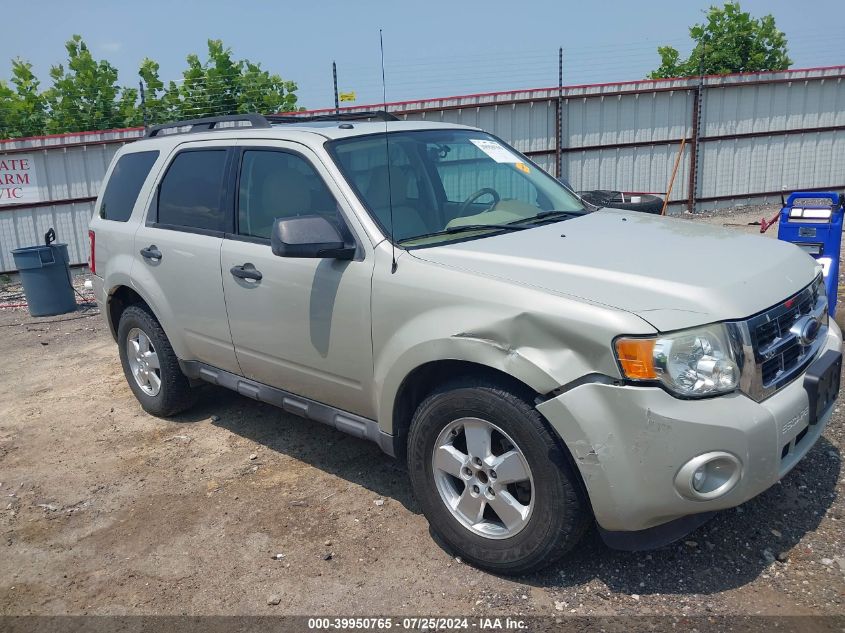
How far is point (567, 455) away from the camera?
109 inches

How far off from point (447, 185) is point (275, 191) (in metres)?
0.96

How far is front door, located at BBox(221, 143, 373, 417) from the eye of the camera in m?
3.48

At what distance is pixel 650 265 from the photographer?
2.95 meters

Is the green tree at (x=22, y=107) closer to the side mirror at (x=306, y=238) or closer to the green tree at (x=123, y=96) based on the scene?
the green tree at (x=123, y=96)

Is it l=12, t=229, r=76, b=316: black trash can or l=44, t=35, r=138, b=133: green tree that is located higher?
l=44, t=35, r=138, b=133: green tree

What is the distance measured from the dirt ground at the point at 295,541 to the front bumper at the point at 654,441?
0.50m

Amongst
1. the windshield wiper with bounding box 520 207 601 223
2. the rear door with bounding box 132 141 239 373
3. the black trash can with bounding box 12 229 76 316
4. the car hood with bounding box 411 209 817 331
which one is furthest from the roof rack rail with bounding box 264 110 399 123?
the black trash can with bounding box 12 229 76 316

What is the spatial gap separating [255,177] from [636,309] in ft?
7.93

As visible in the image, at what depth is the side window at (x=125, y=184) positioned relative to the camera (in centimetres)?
505

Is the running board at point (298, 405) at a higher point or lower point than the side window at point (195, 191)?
lower

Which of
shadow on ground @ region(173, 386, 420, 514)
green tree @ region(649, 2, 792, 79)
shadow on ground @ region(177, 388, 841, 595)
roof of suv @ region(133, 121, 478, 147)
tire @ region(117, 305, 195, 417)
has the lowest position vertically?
shadow on ground @ region(173, 386, 420, 514)

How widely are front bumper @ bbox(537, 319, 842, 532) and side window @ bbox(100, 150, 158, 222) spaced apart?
3559 millimetres

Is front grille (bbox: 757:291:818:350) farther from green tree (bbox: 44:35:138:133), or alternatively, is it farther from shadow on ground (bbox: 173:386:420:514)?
green tree (bbox: 44:35:138:133)

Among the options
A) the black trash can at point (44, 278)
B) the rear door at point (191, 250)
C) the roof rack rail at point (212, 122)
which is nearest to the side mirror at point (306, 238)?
the rear door at point (191, 250)
